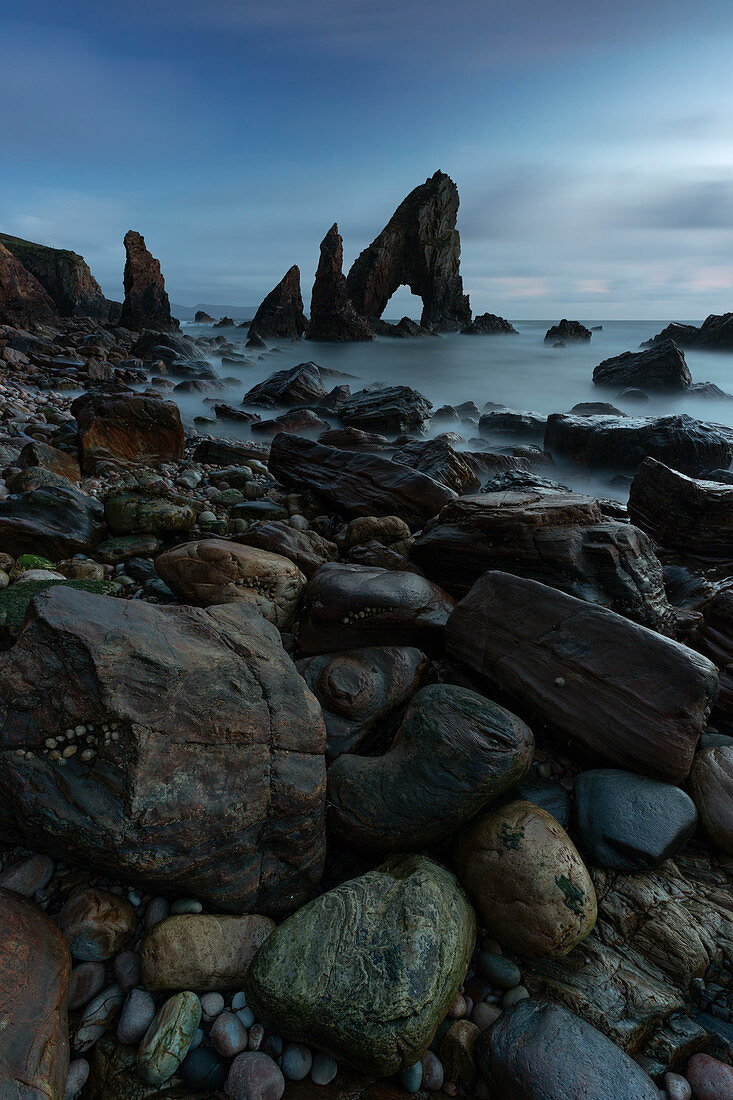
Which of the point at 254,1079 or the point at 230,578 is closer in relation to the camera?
the point at 254,1079

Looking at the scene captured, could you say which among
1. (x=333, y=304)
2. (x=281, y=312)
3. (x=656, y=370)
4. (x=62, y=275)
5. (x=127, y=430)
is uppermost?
(x=62, y=275)

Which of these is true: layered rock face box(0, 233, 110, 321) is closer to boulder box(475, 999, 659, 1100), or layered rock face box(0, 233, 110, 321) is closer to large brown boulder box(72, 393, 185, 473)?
large brown boulder box(72, 393, 185, 473)

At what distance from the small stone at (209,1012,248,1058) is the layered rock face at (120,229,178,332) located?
48499 mm

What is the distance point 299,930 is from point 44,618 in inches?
58.1

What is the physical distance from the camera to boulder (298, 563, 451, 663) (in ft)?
10.7

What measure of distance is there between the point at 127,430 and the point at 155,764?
6.50m

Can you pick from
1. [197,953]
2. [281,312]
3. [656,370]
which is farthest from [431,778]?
[281,312]

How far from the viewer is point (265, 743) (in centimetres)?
209

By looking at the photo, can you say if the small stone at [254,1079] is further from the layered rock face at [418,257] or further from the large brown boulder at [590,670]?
the layered rock face at [418,257]

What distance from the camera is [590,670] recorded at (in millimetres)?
2613

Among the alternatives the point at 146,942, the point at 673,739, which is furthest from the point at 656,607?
the point at 146,942

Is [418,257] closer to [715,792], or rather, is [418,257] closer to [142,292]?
[142,292]

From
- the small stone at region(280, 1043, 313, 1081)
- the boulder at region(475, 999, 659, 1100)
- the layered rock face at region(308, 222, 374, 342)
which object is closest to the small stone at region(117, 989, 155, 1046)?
the small stone at region(280, 1043, 313, 1081)

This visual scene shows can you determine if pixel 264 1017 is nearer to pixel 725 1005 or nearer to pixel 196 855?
pixel 196 855
